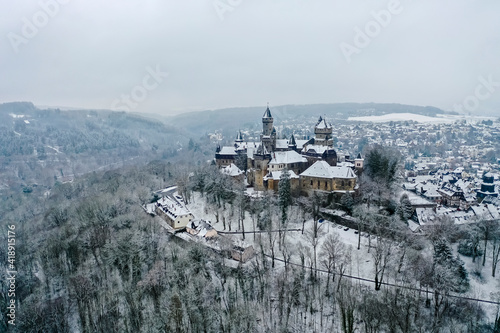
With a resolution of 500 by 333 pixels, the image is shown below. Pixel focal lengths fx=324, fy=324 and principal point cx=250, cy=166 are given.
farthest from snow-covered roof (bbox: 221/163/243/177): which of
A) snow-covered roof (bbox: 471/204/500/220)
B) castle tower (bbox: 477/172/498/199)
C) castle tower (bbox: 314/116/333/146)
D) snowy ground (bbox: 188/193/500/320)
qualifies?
castle tower (bbox: 477/172/498/199)

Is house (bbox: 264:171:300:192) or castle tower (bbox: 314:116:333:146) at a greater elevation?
castle tower (bbox: 314:116:333:146)

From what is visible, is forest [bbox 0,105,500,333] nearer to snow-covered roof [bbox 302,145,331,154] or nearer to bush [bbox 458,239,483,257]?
bush [bbox 458,239,483,257]

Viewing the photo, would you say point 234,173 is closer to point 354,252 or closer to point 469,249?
point 354,252

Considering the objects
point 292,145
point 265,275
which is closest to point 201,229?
point 265,275

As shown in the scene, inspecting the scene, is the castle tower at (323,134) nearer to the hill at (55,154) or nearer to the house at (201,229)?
the house at (201,229)

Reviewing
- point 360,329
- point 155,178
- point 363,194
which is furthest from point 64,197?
point 360,329

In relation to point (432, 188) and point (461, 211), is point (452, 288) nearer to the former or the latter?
point (461, 211)

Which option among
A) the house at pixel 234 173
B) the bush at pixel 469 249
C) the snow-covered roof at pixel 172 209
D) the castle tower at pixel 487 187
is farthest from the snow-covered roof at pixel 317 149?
the castle tower at pixel 487 187

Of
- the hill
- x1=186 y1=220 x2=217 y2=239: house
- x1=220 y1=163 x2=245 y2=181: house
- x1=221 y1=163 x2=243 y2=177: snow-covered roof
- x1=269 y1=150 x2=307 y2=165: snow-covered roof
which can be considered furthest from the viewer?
the hill
